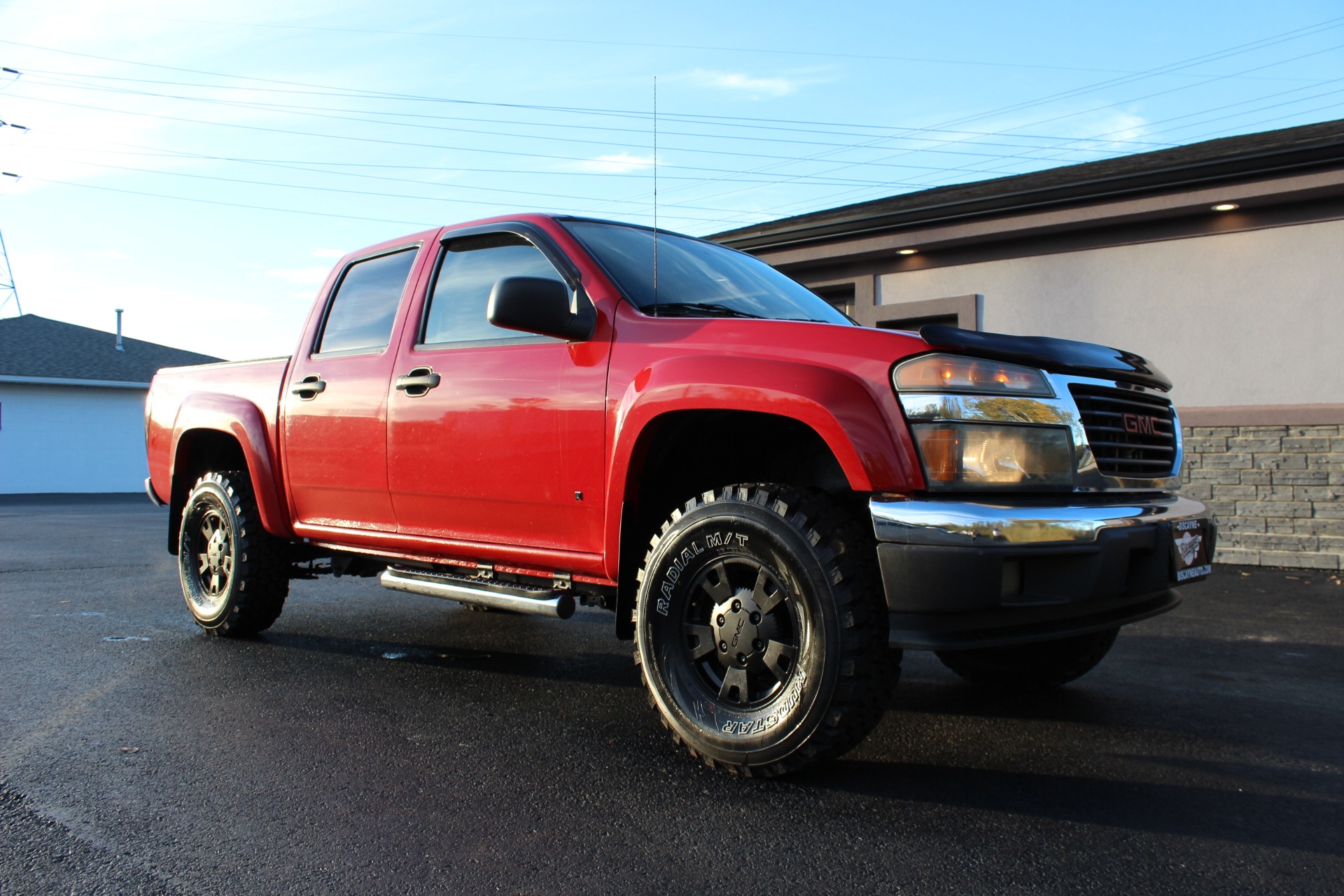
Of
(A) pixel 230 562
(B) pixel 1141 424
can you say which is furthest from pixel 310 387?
(B) pixel 1141 424

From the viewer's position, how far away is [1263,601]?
683 centimetres

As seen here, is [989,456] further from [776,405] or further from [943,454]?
[776,405]

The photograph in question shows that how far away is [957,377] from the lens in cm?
294

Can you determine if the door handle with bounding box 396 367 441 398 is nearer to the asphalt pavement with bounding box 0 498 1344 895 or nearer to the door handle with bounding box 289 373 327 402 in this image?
the door handle with bounding box 289 373 327 402

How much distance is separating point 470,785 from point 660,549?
0.94 meters

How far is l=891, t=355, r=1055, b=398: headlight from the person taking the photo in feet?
9.62

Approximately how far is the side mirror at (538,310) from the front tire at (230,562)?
8.18 feet

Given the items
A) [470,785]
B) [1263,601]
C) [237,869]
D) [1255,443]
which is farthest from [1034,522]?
[1255,443]

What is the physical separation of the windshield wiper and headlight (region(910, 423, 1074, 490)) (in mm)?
1020

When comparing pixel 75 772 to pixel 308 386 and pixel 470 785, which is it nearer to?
pixel 470 785

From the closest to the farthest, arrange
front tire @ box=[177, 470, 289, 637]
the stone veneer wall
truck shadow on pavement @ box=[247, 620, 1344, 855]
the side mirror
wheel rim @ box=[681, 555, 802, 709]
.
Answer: truck shadow on pavement @ box=[247, 620, 1344, 855] < wheel rim @ box=[681, 555, 802, 709] < the side mirror < front tire @ box=[177, 470, 289, 637] < the stone veneer wall

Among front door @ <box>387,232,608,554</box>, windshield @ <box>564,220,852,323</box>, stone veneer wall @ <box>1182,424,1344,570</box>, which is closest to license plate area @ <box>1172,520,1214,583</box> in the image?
windshield @ <box>564,220,852,323</box>

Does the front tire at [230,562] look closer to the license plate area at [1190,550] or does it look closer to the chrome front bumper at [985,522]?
the chrome front bumper at [985,522]

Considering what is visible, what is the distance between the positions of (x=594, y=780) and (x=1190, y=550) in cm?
204
